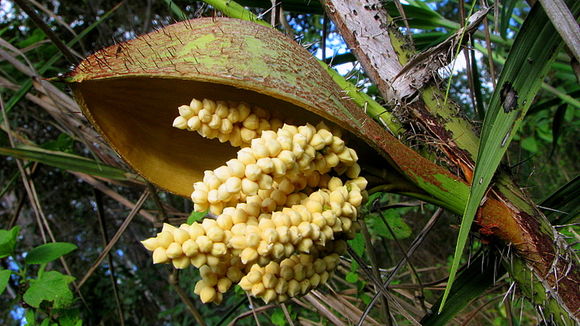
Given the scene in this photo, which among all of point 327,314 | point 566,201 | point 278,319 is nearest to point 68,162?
point 278,319

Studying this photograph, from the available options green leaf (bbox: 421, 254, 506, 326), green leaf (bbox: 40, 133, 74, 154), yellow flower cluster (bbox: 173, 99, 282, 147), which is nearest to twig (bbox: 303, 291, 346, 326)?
green leaf (bbox: 421, 254, 506, 326)

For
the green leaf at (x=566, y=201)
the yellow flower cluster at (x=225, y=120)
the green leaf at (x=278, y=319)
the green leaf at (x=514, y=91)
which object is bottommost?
the green leaf at (x=566, y=201)

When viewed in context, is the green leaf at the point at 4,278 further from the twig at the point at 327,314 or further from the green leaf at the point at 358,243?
the green leaf at the point at 358,243

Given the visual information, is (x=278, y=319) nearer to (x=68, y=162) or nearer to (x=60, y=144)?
(x=68, y=162)

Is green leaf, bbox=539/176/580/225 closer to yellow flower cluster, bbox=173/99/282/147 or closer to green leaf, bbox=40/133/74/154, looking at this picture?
yellow flower cluster, bbox=173/99/282/147

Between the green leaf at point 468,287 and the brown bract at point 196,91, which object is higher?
the brown bract at point 196,91

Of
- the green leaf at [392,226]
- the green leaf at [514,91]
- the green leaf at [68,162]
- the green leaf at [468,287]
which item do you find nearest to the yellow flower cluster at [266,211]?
the green leaf at [514,91]

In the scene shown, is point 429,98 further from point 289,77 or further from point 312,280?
point 312,280

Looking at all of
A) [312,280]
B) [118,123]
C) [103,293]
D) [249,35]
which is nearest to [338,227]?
[312,280]
